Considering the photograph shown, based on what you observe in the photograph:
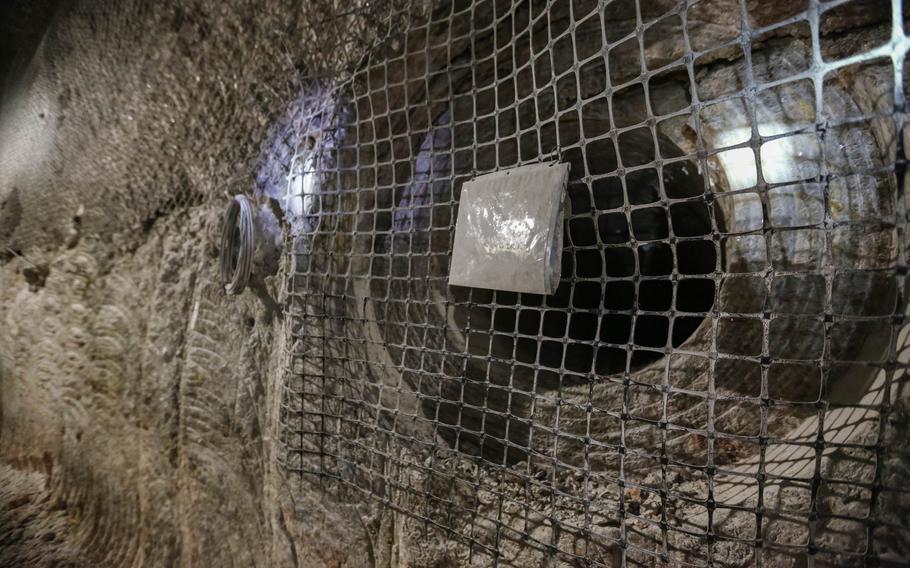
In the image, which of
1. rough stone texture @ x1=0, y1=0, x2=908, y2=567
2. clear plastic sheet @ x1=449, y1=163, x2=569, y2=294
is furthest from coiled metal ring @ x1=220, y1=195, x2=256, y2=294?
clear plastic sheet @ x1=449, y1=163, x2=569, y2=294

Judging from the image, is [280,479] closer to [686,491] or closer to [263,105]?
[686,491]

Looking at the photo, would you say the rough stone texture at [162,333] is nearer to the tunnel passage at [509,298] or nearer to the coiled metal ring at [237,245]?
the coiled metal ring at [237,245]

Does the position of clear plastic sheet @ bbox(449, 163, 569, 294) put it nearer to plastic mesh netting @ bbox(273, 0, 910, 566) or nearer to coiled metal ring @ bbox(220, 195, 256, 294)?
plastic mesh netting @ bbox(273, 0, 910, 566)

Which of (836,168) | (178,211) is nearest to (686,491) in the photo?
(836,168)

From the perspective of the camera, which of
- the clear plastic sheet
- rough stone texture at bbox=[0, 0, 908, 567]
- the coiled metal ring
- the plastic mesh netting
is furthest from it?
the coiled metal ring

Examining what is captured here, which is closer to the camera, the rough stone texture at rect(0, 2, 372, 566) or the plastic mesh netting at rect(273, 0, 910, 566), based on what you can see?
the plastic mesh netting at rect(273, 0, 910, 566)

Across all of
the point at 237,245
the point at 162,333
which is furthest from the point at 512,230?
the point at 162,333

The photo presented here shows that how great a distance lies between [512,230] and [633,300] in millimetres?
493

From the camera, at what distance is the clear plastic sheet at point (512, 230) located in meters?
0.95

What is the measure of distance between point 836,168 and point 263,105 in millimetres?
1704

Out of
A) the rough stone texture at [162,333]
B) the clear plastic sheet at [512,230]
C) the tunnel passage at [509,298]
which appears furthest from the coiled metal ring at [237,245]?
the clear plastic sheet at [512,230]

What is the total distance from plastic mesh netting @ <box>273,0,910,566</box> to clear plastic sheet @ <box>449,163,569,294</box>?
0.06 metres

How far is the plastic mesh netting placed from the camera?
2.42ft

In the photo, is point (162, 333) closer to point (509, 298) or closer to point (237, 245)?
point (237, 245)
